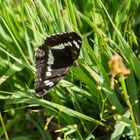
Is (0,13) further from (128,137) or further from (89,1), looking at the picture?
(128,137)

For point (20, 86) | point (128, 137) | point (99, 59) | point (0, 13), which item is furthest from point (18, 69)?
point (128, 137)

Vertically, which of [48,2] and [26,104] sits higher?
[48,2]

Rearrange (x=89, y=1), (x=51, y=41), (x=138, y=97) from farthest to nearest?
(x=89, y=1) → (x=138, y=97) → (x=51, y=41)
